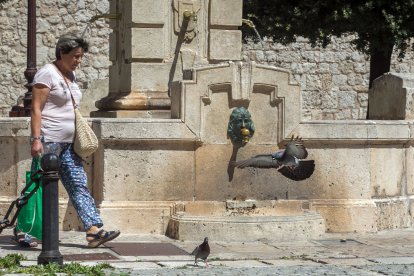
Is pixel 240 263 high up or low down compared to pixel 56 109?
down

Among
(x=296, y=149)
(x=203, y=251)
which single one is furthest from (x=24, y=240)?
(x=296, y=149)

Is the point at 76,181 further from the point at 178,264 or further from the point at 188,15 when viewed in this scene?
the point at 188,15

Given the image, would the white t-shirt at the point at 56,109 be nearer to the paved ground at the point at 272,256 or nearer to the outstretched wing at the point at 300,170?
the paved ground at the point at 272,256

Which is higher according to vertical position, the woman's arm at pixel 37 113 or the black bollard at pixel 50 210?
the woman's arm at pixel 37 113

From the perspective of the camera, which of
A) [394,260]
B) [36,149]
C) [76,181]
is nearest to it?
[394,260]

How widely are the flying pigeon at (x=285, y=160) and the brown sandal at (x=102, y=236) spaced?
5.66 feet

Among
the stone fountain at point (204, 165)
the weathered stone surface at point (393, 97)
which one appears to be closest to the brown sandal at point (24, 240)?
the stone fountain at point (204, 165)

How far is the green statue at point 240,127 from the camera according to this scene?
470 inches

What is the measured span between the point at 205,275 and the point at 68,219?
302cm

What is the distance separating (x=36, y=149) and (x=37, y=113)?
0.29 m

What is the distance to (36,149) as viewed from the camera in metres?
10.4

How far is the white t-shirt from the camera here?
10555 millimetres

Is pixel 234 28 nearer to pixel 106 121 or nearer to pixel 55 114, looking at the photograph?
pixel 106 121

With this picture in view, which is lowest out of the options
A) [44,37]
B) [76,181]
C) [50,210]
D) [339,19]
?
[50,210]
